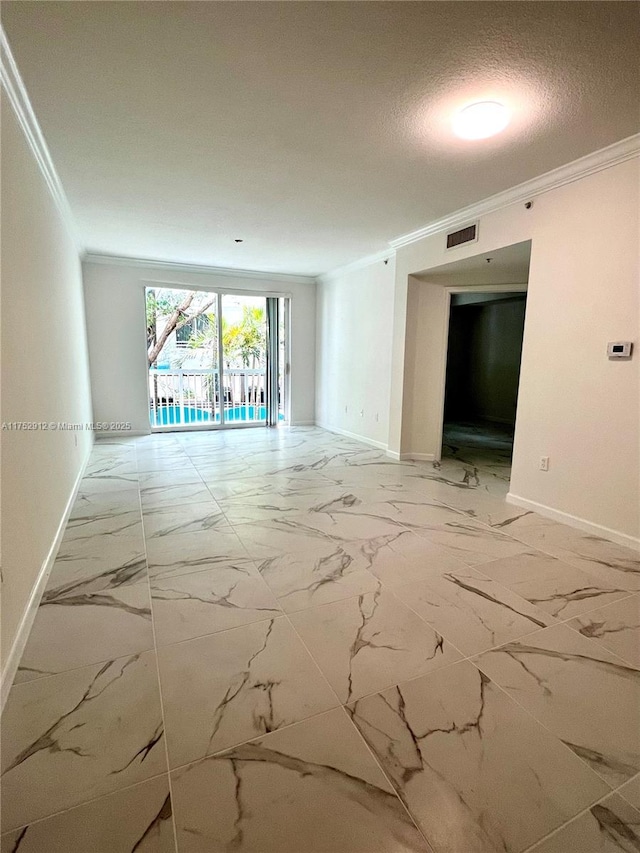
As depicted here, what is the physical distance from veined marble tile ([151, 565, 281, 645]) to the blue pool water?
4.91m

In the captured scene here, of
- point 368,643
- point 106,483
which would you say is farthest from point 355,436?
point 368,643

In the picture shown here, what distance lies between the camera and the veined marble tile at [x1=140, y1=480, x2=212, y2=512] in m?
3.34

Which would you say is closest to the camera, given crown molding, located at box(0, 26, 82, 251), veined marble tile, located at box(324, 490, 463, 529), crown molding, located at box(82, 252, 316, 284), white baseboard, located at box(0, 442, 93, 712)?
white baseboard, located at box(0, 442, 93, 712)

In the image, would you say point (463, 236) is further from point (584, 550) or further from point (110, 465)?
point (110, 465)

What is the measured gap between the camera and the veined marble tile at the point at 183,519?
9.22 ft

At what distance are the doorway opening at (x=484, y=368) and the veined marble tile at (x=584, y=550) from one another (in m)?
3.58

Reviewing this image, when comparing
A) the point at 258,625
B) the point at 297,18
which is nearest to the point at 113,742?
the point at 258,625

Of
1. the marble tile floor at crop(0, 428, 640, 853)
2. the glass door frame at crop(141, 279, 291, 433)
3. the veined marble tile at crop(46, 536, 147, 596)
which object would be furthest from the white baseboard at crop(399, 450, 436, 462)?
the veined marble tile at crop(46, 536, 147, 596)

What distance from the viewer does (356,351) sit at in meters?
5.94

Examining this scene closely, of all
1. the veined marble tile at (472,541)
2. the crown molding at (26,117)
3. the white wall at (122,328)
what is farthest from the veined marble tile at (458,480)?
the white wall at (122,328)

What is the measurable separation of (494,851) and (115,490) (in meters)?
3.53

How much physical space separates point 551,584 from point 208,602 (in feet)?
5.97

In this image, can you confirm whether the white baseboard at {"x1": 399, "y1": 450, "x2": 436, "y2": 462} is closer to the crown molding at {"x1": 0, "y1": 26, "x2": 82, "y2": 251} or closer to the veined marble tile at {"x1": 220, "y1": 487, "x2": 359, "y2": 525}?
the veined marble tile at {"x1": 220, "y1": 487, "x2": 359, "y2": 525}

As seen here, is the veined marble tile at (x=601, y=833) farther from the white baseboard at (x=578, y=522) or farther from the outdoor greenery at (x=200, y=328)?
the outdoor greenery at (x=200, y=328)
